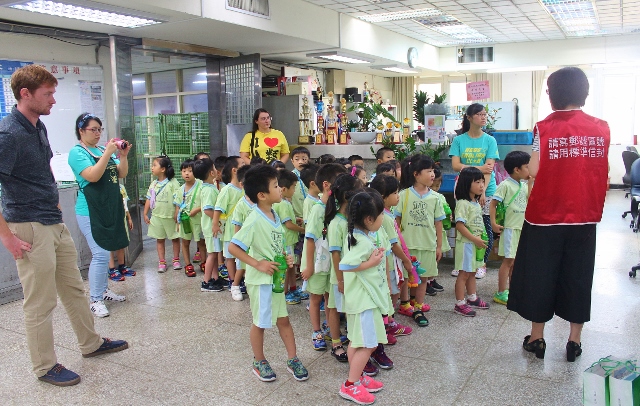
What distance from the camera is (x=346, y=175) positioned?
3.07m

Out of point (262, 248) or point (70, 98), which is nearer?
point (262, 248)

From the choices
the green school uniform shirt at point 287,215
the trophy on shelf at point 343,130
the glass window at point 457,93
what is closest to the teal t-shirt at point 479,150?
the green school uniform shirt at point 287,215

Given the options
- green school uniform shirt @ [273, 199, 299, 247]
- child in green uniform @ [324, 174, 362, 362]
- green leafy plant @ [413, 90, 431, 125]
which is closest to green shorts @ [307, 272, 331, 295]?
child in green uniform @ [324, 174, 362, 362]

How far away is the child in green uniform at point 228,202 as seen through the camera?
14.8 ft

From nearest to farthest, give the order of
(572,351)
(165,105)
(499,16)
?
1. (572,351)
2. (499,16)
3. (165,105)

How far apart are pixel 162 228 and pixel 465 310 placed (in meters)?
3.18

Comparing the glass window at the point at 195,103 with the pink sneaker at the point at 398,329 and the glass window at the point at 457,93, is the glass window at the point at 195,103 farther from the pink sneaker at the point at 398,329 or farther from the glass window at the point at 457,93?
the glass window at the point at 457,93

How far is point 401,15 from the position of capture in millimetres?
8289

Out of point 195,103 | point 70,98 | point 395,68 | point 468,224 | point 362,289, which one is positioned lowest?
point 362,289

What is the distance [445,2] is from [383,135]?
248 centimetres

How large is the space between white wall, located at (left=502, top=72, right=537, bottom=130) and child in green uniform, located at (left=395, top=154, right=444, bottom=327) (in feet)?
32.7

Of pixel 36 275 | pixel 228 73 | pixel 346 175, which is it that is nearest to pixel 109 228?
pixel 36 275

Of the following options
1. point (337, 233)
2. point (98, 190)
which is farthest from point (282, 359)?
point (98, 190)

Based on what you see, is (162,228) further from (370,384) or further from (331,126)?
(370,384)
